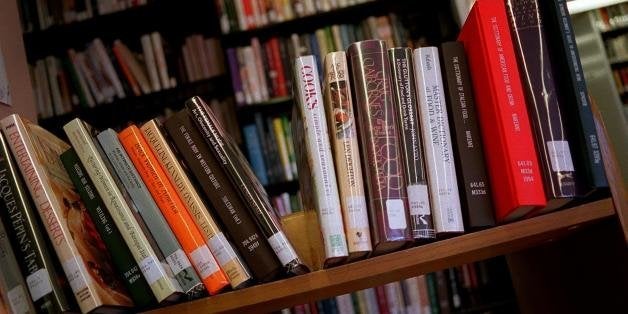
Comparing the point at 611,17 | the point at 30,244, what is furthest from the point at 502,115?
the point at 611,17

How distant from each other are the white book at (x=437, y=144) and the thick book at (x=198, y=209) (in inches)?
10.3

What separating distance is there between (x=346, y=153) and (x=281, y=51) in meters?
1.55

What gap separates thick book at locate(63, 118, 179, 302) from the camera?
2.29 ft

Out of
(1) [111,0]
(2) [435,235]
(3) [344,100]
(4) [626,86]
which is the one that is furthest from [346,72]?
(4) [626,86]

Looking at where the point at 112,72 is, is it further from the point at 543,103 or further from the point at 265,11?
the point at 543,103

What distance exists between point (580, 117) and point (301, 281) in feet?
1.32

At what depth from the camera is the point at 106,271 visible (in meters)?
0.72

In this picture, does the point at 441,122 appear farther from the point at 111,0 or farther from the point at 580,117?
the point at 111,0

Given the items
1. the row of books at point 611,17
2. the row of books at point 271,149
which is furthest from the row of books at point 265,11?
the row of books at point 611,17

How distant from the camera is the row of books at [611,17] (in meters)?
2.69

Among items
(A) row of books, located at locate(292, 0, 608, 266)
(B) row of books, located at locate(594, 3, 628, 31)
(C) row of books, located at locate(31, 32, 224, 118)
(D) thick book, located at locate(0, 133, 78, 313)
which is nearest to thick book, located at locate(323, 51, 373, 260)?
(A) row of books, located at locate(292, 0, 608, 266)

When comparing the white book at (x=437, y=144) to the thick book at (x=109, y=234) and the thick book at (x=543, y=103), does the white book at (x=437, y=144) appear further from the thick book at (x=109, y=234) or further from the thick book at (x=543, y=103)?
the thick book at (x=109, y=234)

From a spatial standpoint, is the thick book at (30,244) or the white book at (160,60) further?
the white book at (160,60)

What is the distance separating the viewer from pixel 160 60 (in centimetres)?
236
